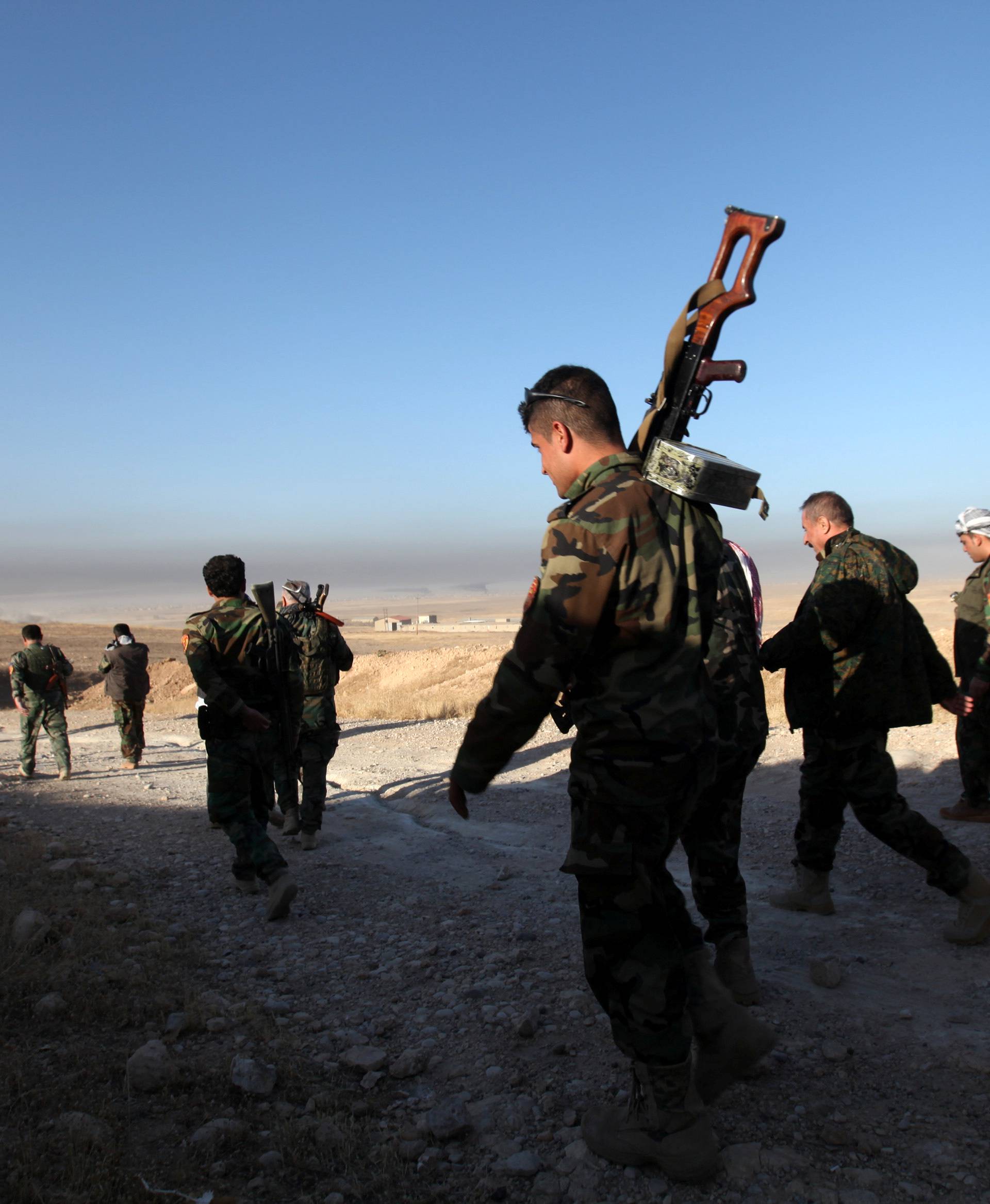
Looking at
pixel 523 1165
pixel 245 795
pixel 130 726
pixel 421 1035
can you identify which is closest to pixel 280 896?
pixel 245 795

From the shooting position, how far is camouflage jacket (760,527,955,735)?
152 inches

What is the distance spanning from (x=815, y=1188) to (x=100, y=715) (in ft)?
60.5

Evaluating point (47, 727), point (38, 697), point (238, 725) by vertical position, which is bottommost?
point (47, 727)

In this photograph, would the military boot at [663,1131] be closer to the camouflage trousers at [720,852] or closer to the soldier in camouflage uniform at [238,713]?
the camouflage trousers at [720,852]

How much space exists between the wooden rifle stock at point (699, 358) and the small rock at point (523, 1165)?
82.2 inches

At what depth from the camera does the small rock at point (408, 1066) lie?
2857 millimetres

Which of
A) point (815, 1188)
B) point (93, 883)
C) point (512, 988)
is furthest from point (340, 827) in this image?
point (815, 1188)

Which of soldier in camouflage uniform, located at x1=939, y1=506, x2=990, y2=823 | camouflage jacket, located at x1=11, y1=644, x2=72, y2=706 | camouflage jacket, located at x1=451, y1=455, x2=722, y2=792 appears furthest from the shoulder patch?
camouflage jacket, located at x1=11, y1=644, x2=72, y2=706

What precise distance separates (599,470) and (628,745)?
2.46 ft

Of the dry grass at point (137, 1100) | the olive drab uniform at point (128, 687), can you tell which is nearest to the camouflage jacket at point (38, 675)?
the olive drab uniform at point (128, 687)

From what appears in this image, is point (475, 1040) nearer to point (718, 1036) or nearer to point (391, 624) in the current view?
point (718, 1036)

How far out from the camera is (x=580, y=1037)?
9.90 ft

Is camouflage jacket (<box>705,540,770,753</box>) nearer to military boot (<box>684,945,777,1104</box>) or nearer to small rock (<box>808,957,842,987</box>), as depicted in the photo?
military boot (<box>684,945,777,1104</box>)

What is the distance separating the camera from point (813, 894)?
4.30 m
